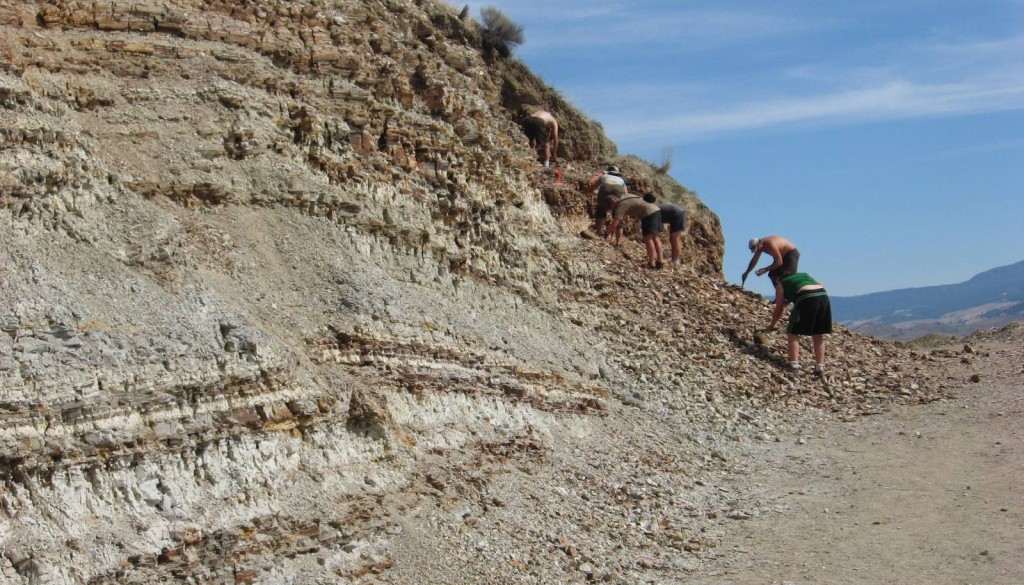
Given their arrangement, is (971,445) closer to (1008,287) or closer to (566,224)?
(566,224)

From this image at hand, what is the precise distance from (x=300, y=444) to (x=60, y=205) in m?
2.70

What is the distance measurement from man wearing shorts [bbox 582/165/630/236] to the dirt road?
5.63m

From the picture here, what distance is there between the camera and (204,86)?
11.0 meters

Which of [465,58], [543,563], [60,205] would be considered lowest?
[543,563]

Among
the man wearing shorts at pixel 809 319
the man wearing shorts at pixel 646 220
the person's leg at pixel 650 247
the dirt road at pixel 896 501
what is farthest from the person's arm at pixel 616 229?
the dirt road at pixel 896 501

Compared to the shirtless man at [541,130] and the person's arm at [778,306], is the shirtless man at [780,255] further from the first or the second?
the shirtless man at [541,130]

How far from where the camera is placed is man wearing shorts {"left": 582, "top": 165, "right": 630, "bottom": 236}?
60.8ft

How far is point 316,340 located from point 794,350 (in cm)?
908

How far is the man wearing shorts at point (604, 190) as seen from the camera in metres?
18.5

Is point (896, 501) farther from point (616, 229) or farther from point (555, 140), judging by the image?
point (555, 140)

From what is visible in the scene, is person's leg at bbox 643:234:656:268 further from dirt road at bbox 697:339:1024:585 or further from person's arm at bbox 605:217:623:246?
dirt road at bbox 697:339:1024:585

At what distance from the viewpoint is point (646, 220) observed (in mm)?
17688

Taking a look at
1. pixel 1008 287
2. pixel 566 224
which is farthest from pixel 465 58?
pixel 1008 287

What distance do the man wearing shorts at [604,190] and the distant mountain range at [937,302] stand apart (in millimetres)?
102294
